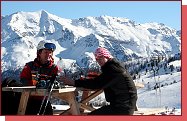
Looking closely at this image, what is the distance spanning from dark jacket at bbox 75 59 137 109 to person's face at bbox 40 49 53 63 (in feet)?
3.79

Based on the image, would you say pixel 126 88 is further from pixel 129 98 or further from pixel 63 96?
pixel 63 96

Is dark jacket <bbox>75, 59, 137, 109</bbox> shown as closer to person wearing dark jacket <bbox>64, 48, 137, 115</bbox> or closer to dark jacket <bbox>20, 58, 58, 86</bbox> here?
person wearing dark jacket <bbox>64, 48, 137, 115</bbox>

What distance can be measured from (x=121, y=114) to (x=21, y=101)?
59.4 inches

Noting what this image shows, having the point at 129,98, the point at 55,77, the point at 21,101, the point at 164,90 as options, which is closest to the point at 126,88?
the point at 129,98

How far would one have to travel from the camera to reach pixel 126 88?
20.4 feet

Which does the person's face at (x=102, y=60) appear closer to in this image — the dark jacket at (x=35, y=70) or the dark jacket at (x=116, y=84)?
the dark jacket at (x=116, y=84)

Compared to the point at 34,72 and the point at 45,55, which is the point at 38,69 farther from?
the point at 45,55

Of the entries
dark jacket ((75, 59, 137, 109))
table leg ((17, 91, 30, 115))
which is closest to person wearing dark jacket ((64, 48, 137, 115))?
dark jacket ((75, 59, 137, 109))

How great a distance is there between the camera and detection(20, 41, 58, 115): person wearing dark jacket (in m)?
7.05

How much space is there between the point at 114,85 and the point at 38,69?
153cm

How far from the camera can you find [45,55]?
23.4 feet

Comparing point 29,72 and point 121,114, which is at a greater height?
point 29,72

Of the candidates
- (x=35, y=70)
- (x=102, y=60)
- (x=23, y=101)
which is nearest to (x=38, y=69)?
(x=35, y=70)

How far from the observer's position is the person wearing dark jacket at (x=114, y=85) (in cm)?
618
